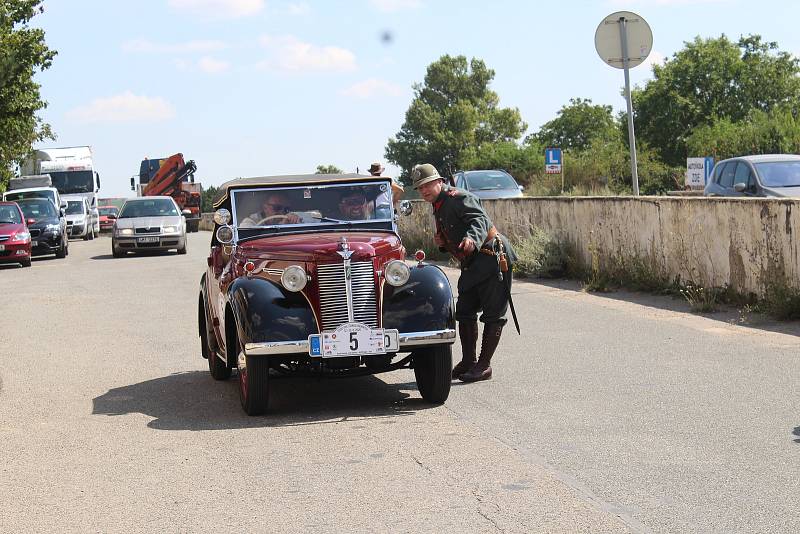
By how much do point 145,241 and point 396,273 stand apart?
22737mm

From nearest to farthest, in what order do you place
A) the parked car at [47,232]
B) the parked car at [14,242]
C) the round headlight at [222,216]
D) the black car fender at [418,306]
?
the black car fender at [418,306]
the round headlight at [222,216]
the parked car at [14,242]
the parked car at [47,232]

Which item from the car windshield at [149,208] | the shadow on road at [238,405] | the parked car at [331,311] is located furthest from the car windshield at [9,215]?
the parked car at [331,311]

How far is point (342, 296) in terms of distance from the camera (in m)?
8.34

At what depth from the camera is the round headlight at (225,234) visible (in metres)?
9.45

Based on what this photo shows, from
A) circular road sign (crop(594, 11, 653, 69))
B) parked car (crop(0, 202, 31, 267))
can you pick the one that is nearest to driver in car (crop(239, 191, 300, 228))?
circular road sign (crop(594, 11, 653, 69))

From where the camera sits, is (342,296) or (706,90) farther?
(706,90)

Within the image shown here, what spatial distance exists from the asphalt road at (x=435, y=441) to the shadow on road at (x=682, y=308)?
0.08 meters

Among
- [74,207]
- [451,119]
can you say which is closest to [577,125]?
[451,119]

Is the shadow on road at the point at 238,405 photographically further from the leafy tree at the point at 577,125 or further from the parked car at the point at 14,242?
the leafy tree at the point at 577,125

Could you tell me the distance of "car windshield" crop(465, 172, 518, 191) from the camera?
30.8 metres

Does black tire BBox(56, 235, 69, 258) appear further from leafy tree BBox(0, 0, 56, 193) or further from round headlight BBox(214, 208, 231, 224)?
round headlight BBox(214, 208, 231, 224)

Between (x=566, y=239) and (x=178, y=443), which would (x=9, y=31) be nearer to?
(x=566, y=239)

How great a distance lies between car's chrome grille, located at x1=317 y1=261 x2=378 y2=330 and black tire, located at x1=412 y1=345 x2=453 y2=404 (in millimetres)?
473

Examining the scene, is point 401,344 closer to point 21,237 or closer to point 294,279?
point 294,279
